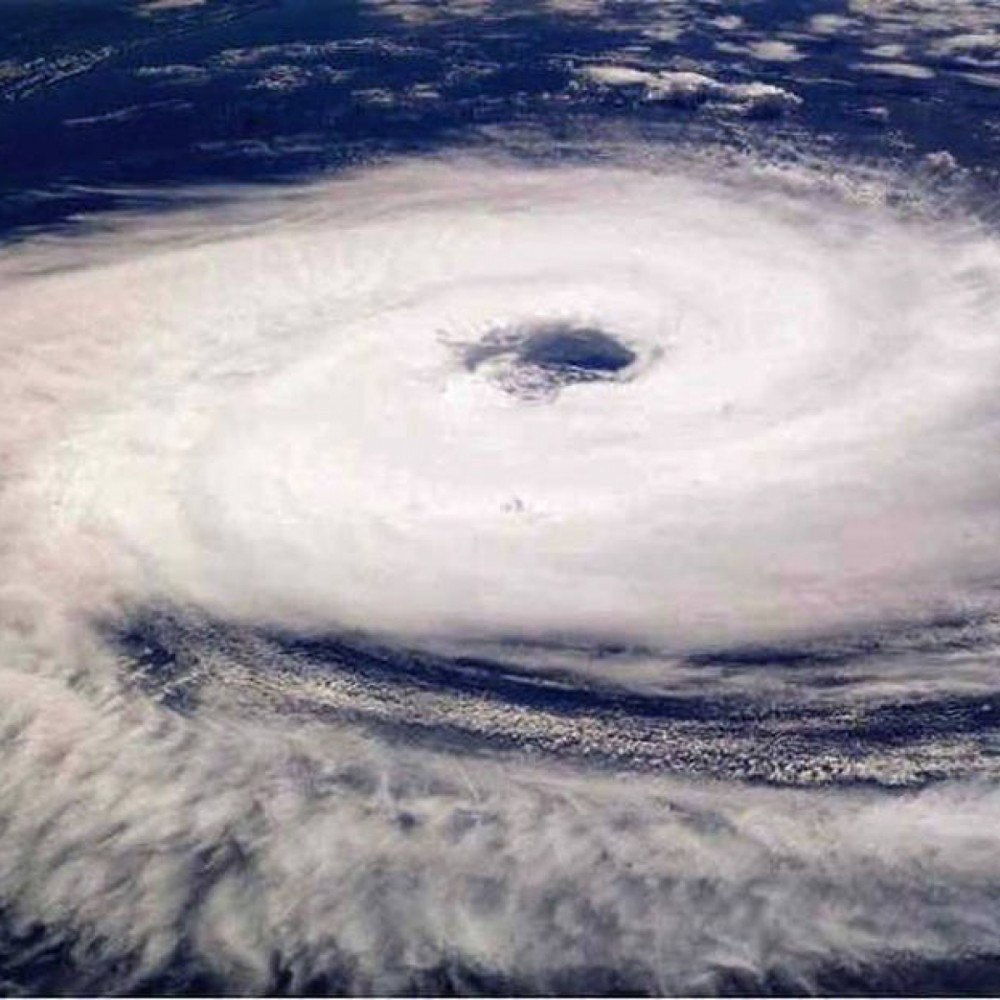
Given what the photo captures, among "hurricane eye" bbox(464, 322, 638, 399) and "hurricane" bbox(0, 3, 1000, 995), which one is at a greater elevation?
"hurricane" bbox(0, 3, 1000, 995)

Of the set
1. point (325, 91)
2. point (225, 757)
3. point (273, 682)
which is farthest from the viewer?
point (325, 91)

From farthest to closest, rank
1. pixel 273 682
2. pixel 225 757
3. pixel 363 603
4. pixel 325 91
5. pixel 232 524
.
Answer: pixel 325 91 → pixel 232 524 → pixel 363 603 → pixel 273 682 → pixel 225 757

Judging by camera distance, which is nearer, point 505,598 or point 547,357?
point 505,598

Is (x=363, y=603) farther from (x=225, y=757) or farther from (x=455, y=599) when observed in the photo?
(x=225, y=757)

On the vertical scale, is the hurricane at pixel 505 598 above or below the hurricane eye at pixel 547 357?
above

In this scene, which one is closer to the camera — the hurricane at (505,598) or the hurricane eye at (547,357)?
the hurricane at (505,598)

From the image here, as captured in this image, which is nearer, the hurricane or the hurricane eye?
the hurricane

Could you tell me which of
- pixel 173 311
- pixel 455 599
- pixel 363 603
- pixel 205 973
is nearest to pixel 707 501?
Answer: pixel 455 599

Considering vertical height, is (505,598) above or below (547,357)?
above
